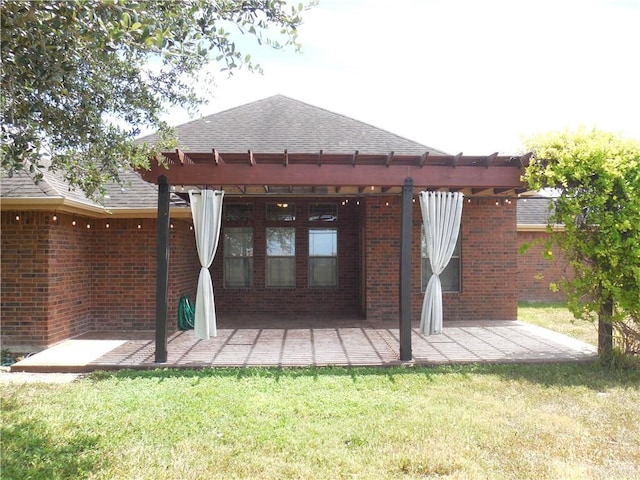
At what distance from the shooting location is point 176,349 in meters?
7.59

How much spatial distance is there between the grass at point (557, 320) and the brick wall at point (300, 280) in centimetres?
446

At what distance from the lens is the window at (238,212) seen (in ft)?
40.0

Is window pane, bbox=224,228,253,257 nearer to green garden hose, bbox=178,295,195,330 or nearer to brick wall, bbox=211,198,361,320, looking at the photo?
brick wall, bbox=211,198,361,320

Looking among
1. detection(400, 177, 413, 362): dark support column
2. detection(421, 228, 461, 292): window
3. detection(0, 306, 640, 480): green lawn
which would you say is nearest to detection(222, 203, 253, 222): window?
detection(421, 228, 461, 292): window

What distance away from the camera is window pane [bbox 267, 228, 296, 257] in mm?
12203

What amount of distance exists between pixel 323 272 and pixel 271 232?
1.79 meters

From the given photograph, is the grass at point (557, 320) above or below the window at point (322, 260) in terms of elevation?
below

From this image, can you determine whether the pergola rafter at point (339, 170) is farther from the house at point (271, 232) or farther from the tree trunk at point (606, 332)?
the tree trunk at point (606, 332)

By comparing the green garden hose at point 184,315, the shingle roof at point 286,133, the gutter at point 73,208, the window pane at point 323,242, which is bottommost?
the green garden hose at point 184,315

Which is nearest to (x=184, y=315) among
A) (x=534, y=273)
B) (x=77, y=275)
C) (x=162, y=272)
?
(x=77, y=275)

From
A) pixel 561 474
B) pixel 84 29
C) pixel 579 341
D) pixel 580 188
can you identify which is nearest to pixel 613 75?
pixel 580 188

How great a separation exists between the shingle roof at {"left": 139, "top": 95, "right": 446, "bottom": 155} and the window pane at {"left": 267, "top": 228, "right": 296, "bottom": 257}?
2.29m

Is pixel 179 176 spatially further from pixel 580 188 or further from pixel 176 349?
pixel 580 188

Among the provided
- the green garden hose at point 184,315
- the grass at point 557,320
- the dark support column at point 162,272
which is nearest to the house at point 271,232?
the green garden hose at point 184,315
